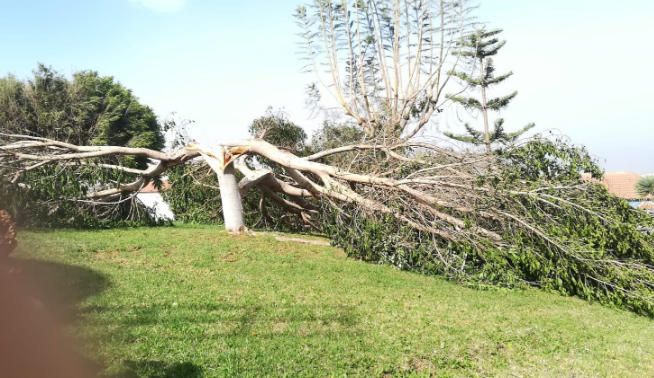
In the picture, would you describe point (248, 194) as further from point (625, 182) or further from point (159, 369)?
point (625, 182)

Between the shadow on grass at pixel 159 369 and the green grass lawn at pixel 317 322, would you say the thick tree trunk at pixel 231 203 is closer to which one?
the green grass lawn at pixel 317 322

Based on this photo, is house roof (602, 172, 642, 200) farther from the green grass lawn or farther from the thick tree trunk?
the thick tree trunk

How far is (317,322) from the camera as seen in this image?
4512 millimetres

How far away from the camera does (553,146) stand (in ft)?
25.6

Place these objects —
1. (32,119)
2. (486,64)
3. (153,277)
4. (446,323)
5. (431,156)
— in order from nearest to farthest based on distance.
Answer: (446,323)
(153,277)
(431,156)
(32,119)
(486,64)

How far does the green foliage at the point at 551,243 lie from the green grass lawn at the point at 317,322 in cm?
32

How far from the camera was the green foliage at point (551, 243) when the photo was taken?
659 centimetres

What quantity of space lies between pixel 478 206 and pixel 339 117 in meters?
8.53

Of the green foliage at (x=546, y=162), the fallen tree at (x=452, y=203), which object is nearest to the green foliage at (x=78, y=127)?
the fallen tree at (x=452, y=203)

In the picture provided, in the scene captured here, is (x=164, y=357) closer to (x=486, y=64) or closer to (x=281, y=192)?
(x=281, y=192)

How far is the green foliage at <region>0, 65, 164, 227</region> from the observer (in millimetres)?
8969

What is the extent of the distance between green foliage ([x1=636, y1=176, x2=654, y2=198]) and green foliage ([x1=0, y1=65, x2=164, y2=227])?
759 inches

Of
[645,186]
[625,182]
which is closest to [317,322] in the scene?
[645,186]

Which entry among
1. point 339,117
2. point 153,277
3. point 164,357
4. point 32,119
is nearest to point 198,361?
point 164,357
